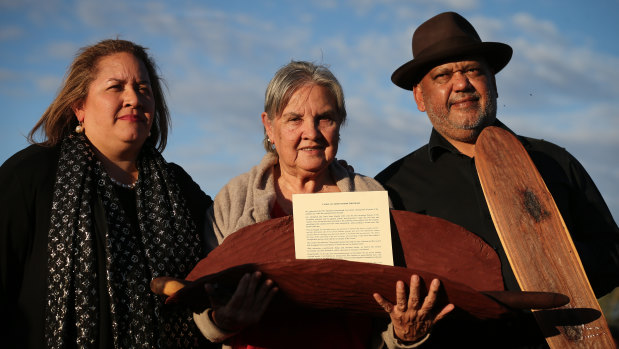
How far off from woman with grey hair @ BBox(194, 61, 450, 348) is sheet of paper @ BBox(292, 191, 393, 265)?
13.7 inches

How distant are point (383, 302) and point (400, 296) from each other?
0.07 metres

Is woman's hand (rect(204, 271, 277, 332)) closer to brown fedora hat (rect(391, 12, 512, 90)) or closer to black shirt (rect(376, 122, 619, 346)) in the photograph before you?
black shirt (rect(376, 122, 619, 346))

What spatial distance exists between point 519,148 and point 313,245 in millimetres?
1276

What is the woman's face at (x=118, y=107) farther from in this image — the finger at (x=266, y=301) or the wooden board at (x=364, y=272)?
the finger at (x=266, y=301)

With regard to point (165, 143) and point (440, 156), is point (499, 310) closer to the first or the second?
point (440, 156)

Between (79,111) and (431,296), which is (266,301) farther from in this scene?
(79,111)

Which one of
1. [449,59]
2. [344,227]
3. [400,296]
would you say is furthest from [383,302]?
[449,59]

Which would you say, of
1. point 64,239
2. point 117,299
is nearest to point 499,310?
point 117,299

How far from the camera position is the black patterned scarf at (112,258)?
104 inches

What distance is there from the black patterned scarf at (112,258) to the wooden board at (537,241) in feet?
4.79

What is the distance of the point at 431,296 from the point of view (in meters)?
2.10

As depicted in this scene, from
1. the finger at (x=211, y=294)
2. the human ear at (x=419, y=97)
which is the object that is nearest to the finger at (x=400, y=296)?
the finger at (x=211, y=294)

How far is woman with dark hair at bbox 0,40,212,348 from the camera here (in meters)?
2.64

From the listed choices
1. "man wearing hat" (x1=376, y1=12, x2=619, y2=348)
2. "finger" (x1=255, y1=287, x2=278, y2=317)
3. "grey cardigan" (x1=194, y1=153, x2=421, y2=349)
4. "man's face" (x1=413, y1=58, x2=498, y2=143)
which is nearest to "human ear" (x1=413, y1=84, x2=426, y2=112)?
"man wearing hat" (x1=376, y1=12, x2=619, y2=348)
